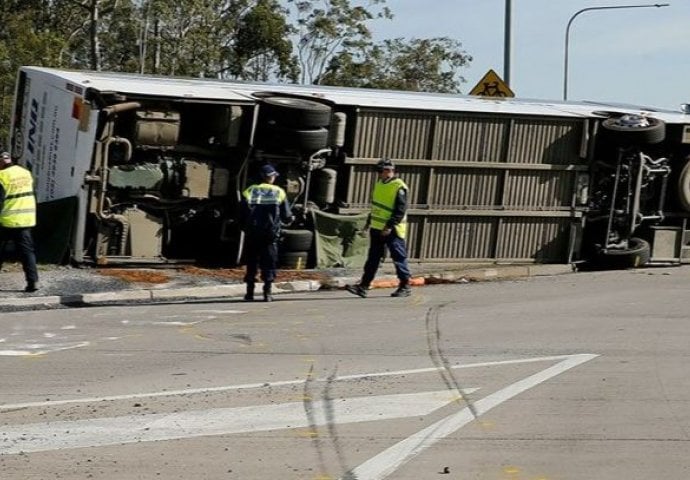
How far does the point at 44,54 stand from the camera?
36.8 metres

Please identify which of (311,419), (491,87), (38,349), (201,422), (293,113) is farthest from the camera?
(491,87)

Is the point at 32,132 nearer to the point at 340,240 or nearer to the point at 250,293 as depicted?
the point at 340,240

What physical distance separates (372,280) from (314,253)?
178cm

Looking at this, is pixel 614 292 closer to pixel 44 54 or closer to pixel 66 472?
pixel 66 472

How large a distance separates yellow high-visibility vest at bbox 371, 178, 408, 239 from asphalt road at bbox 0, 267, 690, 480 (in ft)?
4.40

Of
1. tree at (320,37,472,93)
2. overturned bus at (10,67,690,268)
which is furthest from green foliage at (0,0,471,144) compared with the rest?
overturned bus at (10,67,690,268)

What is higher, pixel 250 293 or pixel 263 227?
pixel 263 227

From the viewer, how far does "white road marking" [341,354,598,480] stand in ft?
23.1

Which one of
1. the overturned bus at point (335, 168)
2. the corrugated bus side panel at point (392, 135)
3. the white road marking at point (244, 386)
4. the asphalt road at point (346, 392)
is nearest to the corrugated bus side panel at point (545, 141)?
the overturned bus at point (335, 168)

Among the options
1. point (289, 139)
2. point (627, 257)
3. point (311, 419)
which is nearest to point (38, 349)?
point (311, 419)

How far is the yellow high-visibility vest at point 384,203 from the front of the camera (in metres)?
15.4

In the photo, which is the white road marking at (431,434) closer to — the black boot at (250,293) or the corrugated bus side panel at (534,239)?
the black boot at (250,293)

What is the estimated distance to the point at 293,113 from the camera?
1664 cm

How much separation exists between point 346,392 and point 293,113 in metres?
7.96
